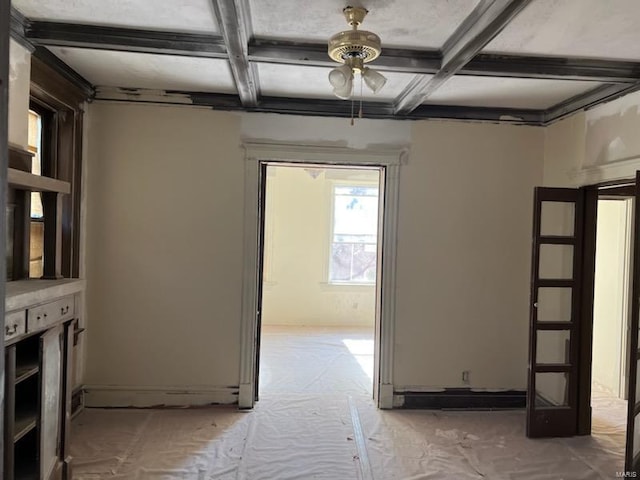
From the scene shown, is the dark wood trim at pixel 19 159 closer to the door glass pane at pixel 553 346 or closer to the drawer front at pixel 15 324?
the drawer front at pixel 15 324

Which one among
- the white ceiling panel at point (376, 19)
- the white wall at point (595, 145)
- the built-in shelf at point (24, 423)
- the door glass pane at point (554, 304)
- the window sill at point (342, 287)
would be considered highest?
the white ceiling panel at point (376, 19)

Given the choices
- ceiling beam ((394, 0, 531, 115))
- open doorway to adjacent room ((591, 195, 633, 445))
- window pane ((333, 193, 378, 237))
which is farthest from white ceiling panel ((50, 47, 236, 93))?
window pane ((333, 193, 378, 237))

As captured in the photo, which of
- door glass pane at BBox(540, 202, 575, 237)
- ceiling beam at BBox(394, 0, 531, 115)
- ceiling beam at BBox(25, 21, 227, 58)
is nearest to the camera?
ceiling beam at BBox(394, 0, 531, 115)

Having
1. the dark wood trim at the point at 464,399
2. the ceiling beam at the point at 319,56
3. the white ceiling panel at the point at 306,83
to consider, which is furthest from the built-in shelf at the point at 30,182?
the dark wood trim at the point at 464,399

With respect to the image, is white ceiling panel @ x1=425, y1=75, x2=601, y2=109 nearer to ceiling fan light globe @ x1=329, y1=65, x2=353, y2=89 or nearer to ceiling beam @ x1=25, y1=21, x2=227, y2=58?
ceiling fan light globe @ x1=329, y1=65, x2=353, y2=89

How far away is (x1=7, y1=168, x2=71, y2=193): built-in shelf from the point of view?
6.79 ft

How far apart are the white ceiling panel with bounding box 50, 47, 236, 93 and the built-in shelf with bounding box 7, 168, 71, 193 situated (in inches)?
34.3

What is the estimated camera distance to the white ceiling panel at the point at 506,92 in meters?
2.91

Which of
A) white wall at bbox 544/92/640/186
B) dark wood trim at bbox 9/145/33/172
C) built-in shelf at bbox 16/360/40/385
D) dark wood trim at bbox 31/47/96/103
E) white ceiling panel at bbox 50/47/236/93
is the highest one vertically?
white ceiling panel at bbox 50/47/236/93

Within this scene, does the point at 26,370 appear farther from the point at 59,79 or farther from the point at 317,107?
the point at 317,107

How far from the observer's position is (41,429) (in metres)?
2.00

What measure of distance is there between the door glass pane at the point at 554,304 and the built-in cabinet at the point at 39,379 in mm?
3302

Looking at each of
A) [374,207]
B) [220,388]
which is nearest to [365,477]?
[220,388]

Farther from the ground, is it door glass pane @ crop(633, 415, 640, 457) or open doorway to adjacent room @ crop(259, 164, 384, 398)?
open doorway to adjacent room @ crop(259, 164, 384, 398)
